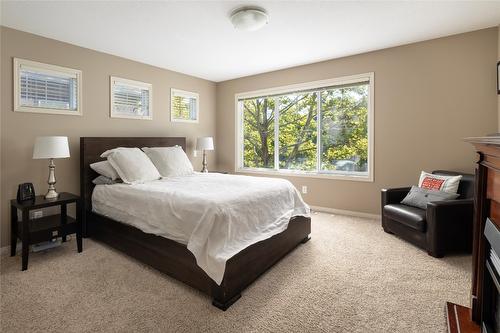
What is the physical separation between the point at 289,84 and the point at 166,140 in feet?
7.66

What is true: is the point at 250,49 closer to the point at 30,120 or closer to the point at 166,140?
the point at 166,140

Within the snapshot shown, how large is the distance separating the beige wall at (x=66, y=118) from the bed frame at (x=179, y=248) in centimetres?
25

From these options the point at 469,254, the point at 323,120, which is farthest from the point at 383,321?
the point at 323,120

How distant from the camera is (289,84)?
4.69m

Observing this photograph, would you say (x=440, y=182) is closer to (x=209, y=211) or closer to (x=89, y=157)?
(x=209, y=211)

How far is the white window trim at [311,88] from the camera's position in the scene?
155 inches

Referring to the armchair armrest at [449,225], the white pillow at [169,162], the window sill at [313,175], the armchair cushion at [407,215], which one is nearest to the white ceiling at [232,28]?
the white pillow at [169,162]

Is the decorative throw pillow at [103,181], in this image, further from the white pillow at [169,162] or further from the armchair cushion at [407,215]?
the armchair cushion at [407,215]

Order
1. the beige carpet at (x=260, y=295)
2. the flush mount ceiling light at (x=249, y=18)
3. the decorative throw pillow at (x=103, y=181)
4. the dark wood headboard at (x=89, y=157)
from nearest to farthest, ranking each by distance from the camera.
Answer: the beige carpet at (x=260, y=295) → the flush mount ceiling light at (x=249, y=18) → the decorative throw pillow at (x=103, y=181) → the dark wood headboard at (x=89, y=157)

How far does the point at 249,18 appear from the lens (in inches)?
105

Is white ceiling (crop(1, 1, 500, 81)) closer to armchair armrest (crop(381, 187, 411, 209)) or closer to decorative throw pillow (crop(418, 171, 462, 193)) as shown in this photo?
decorative throw pillow (crop(418, 171, 462, 193))

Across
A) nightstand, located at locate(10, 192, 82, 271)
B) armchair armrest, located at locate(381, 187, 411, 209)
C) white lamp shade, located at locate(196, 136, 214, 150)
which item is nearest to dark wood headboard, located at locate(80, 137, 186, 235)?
nightstand, located at locate(10, 192, 82, 271)

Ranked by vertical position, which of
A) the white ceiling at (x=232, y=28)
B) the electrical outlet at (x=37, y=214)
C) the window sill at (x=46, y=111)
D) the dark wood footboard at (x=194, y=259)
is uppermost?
the white ceiling at (x=232, y=28)

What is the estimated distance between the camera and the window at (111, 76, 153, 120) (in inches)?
156
